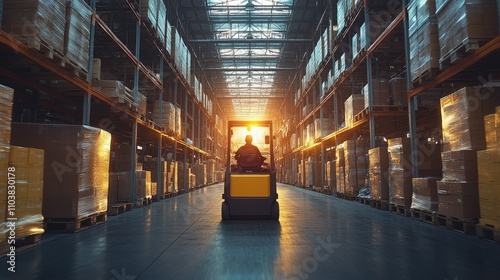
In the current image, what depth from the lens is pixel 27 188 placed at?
150 inches

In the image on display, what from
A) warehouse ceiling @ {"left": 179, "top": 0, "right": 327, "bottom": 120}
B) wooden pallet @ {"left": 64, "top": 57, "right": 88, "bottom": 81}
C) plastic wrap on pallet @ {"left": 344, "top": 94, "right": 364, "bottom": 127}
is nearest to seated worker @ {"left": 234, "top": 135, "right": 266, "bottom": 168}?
wooden pallet @ {"left": 64, "top": 57, "right": 88, "bottom": 81}

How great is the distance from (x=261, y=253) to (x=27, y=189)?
9.35 ft

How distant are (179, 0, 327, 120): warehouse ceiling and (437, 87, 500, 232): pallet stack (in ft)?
36.7

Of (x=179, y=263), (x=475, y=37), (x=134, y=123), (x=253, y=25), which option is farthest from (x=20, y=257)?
(x=253, y=25)

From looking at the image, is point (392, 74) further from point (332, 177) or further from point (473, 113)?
point (473, 113)

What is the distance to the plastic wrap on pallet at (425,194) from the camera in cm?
537

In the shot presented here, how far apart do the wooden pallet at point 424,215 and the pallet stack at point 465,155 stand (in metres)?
0.43

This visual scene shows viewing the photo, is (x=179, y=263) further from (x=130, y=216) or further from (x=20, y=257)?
(x=130, y=216)

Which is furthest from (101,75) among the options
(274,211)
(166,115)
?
(274,211)

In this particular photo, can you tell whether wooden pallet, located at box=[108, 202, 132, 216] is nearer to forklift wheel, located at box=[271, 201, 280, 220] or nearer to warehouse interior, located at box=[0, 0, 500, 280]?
warehouse interior, located at box=[0, 0, 500, 280]

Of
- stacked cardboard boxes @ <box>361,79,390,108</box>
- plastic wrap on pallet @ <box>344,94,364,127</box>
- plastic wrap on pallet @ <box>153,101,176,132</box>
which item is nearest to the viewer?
stacked cardboard boxes @ <box>361,79,390,108</box>

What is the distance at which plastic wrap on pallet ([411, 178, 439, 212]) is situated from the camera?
5.37 m

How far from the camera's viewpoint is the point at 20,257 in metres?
3.33

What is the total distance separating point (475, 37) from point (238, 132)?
3401 centimetres
